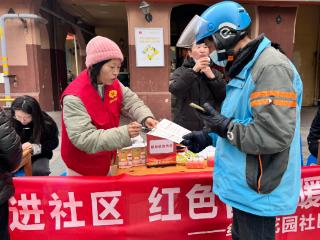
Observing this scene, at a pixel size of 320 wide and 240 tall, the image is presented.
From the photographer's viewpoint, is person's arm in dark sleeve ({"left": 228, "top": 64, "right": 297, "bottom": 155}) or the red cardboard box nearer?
person's arm in dark sleeve ({"left": 228, "top": 64, "right": 297, "bottom": 155})

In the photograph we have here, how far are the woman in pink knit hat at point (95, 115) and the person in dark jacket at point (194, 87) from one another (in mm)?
765

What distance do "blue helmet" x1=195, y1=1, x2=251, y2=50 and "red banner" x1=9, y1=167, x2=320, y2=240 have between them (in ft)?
3.37

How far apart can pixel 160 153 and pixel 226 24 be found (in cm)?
140

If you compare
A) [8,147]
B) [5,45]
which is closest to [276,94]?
[8,147]

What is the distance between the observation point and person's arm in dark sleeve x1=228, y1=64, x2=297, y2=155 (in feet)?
4.44

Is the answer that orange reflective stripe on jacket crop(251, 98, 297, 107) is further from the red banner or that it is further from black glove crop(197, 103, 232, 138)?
the red banner

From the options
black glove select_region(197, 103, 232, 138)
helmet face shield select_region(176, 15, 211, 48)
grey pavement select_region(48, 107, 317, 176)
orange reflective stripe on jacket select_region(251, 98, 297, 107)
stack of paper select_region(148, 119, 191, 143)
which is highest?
helmet face shield select_region(176, 15, 211, 48)

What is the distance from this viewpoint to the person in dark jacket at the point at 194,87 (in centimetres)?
289

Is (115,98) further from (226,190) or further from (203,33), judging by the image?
(226,190)

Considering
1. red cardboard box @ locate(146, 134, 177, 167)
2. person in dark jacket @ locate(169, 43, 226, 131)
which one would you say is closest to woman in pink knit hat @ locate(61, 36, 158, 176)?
red cardboard box @ locate(146, 134, 177, 167)

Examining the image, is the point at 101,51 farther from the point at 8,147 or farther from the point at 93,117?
the point at 8,147

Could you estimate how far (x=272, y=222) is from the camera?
159 cm

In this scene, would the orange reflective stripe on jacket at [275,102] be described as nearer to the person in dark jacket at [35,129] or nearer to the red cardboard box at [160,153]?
the red cardboard box at [160,153]

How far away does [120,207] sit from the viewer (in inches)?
85.9
